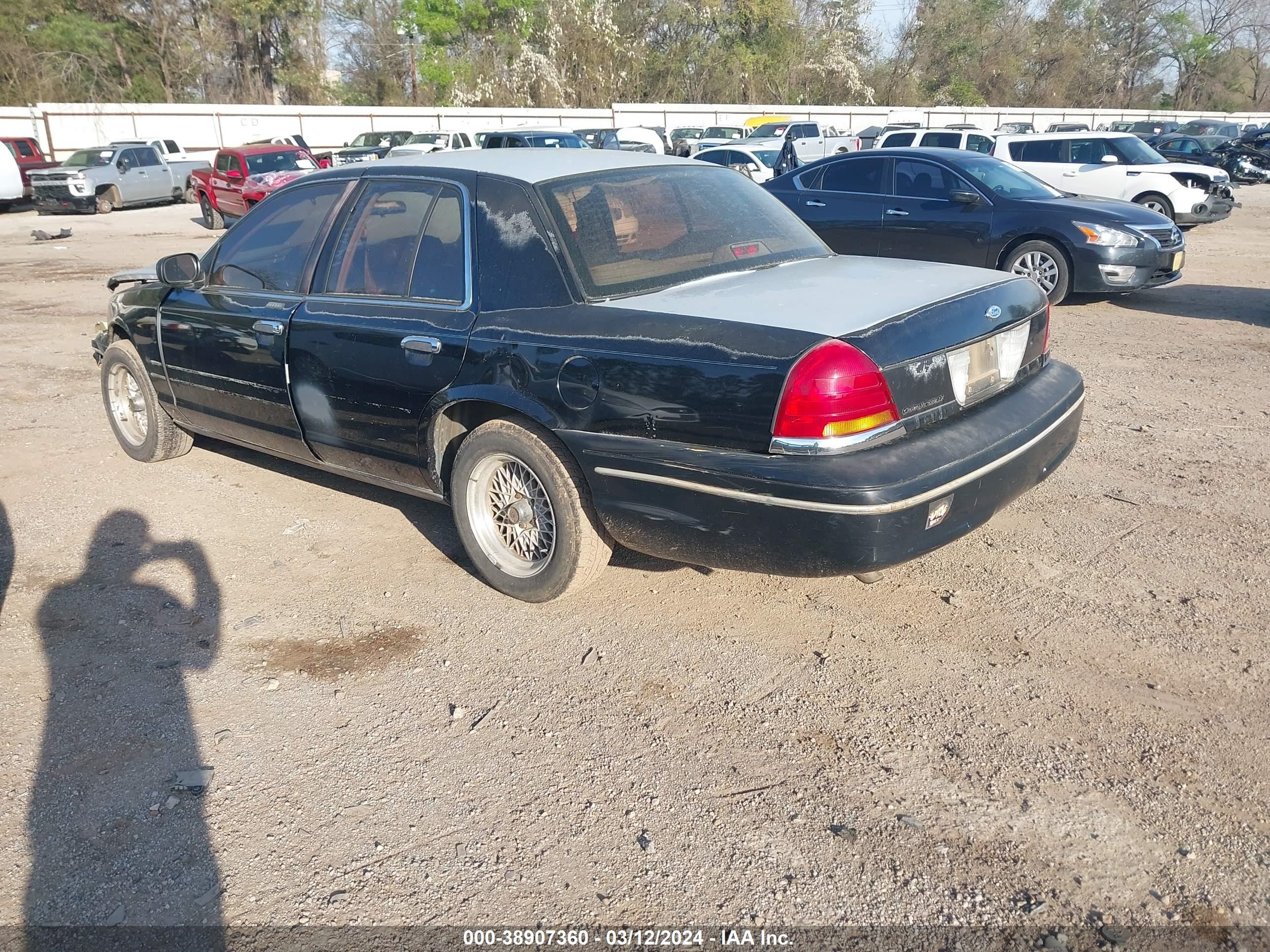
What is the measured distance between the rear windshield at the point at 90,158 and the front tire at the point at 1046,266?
23573 mm

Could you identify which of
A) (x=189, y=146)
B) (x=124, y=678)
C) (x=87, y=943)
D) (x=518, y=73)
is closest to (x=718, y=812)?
(x=87, y=943)

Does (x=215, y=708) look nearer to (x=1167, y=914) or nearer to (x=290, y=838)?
(x=290, y=838)

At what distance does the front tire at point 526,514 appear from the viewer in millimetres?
3779

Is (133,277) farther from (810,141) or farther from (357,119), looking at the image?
(357,119)

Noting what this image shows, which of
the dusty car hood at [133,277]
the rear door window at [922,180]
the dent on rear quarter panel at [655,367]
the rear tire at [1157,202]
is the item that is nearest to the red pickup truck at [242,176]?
the rear door window at [922,180]

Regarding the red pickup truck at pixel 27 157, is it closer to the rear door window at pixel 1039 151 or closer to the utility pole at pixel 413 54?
the rear door window at pixel 1039 151

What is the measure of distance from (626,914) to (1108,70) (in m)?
75.2

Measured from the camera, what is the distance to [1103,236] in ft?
31.8

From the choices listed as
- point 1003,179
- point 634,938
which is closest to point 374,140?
point 1003,179

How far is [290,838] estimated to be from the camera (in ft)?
9.27

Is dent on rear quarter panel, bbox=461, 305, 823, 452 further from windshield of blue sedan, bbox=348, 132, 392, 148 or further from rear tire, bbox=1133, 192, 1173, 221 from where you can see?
windshield of blue sedan, bbox=348, 132, 392, 148

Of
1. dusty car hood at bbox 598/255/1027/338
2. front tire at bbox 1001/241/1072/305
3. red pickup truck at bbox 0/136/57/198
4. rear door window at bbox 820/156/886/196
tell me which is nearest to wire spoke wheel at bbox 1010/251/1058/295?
front tire at bbox 1001/241/1072/305

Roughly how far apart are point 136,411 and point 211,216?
680 inches

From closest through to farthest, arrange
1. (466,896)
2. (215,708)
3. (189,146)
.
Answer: (466,896) < (215,708) < (189,146)
